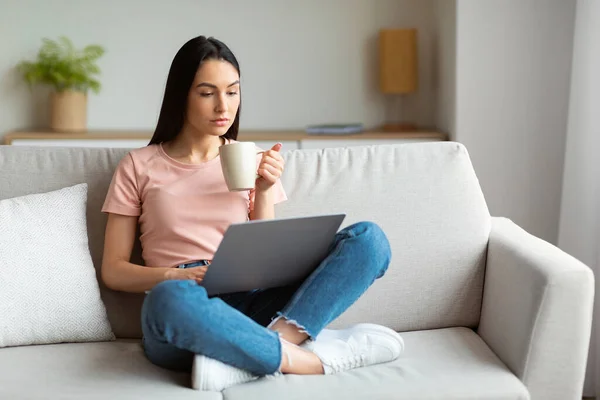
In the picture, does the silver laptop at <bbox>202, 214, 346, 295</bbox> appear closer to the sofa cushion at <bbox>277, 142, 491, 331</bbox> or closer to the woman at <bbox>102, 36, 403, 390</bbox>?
the woman at <bbox>102, 36, 403, 390</bbox>

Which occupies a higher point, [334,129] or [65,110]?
[65,110]

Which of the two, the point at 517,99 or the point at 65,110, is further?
the point at 65,110

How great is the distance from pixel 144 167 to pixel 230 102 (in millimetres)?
271

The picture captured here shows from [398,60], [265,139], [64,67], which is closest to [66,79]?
[64,67]

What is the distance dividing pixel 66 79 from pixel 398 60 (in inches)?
58.8

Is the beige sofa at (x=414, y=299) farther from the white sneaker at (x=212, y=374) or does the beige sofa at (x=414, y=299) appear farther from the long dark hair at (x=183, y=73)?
the long dark hair at (x=183, y=73)

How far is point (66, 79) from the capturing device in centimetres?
414

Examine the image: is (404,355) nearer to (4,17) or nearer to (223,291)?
(223,291)

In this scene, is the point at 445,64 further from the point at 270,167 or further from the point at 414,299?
the point at 270,167

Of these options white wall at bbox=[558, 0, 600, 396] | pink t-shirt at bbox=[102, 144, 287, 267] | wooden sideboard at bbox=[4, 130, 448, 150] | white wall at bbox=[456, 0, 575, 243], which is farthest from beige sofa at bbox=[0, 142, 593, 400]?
wooden sideboard at bbox=[4, 130, 448, 150]

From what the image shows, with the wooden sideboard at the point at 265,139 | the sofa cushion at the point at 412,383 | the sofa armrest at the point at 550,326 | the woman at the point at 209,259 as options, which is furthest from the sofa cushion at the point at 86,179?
the wooden sideboard at the point at 265,139

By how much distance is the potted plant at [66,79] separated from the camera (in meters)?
4.14

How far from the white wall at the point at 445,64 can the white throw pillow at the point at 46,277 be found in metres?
2.08

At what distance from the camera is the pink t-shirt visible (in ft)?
7.35
